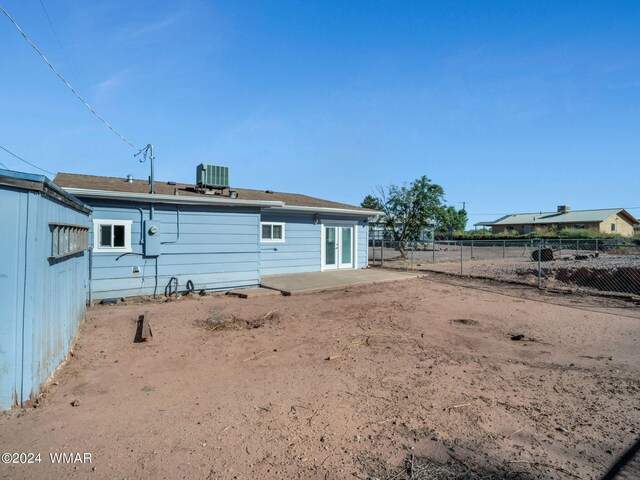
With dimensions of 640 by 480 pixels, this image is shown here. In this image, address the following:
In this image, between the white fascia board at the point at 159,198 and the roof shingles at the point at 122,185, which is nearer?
the white fascia board at the point at 159,198

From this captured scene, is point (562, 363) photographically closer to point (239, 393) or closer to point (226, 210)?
point (239, 393)

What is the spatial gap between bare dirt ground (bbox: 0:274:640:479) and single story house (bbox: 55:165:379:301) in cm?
241

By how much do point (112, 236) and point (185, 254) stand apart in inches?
67.4

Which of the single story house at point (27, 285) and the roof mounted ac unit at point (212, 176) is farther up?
the roof mounted ac unit at point (212, 176)

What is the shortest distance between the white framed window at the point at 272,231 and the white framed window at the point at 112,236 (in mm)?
4402

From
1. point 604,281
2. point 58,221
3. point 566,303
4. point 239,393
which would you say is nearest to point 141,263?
point 58,221

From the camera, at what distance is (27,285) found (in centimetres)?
320

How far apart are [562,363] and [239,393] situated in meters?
4.00

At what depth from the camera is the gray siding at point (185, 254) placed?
332 inches

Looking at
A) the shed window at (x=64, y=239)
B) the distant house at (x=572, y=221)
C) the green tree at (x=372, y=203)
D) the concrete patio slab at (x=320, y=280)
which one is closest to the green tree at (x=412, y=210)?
the green tree at (x=372, y=203)

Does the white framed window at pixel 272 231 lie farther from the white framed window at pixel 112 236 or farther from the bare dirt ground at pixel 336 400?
the bare dirt ground at pixel 336 400

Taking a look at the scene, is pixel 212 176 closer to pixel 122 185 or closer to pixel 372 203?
pixel 122 185

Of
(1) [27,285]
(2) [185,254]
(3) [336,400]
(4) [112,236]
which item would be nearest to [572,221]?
(2) [185,254]

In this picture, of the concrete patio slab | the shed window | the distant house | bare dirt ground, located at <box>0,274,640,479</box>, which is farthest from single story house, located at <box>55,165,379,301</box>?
the distant house
